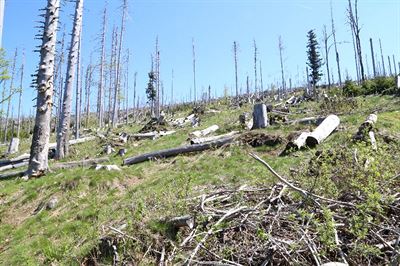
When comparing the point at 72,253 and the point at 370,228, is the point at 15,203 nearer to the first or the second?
the point at 72,253

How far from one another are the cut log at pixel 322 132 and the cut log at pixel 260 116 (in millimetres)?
2538

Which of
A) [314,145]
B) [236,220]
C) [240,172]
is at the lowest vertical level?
[236,220]

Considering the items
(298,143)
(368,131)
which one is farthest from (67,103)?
(368,131)

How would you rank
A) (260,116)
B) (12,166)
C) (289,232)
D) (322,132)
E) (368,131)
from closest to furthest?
(289,232) → (368,131) → (322,132) → (260,116) → (12,166)

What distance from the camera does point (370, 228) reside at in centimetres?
376

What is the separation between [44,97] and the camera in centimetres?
1091

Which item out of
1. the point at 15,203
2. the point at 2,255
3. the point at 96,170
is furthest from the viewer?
the point at 96,170

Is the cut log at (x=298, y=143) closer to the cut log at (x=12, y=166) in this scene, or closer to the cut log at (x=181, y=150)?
the cut log at (x=181, y=150)

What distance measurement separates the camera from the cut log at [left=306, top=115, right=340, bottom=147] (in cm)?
919

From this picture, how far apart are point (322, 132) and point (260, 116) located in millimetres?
3040

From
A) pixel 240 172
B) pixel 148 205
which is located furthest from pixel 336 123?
pixel 148 205

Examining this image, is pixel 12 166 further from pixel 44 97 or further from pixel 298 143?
pixel 298 143

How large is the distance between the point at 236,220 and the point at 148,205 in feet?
6.04

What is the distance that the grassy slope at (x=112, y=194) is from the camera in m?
5.36
